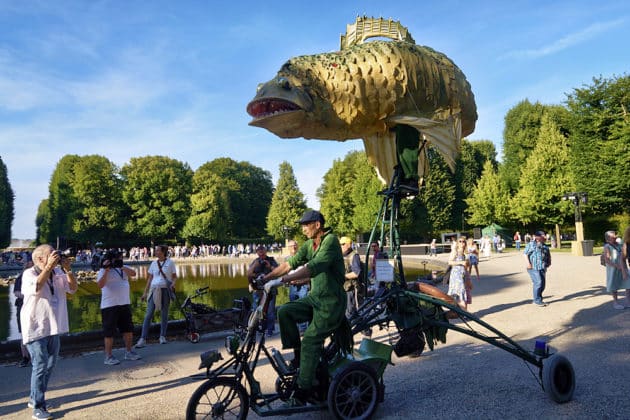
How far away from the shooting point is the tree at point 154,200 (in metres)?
55.1

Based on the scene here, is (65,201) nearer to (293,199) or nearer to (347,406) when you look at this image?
(293,199)

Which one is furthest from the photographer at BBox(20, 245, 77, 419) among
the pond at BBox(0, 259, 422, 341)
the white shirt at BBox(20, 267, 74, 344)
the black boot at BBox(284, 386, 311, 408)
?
the pond at BBox(0, 259, 422, 341)

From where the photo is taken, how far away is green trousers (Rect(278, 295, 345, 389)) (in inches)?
173

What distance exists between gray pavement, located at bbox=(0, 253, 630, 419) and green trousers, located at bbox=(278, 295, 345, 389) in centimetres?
85

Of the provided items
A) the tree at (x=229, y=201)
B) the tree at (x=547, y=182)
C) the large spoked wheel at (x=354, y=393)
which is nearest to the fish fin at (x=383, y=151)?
the large spoked wheel at (x=354, y=393)

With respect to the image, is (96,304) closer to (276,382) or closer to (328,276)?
(276,382)

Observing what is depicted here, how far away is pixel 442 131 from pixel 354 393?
3.44m

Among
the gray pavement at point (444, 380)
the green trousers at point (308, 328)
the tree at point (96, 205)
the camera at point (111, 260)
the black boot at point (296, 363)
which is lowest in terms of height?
the gray pavement at point (444, 380)

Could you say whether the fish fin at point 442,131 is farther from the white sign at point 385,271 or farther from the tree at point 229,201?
the tree at point 229,201

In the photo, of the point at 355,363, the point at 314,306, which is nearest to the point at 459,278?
the point at 355,363

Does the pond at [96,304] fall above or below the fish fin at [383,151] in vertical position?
below

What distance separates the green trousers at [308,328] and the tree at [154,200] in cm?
5366

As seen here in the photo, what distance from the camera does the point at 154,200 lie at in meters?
56.1

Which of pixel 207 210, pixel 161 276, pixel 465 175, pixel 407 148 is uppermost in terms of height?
pixel 465 175
